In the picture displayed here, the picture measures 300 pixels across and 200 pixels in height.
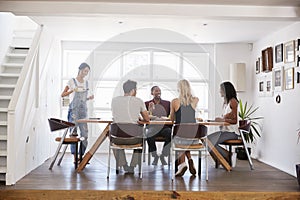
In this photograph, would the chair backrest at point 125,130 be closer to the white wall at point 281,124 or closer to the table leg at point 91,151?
the table leg at point 91,151

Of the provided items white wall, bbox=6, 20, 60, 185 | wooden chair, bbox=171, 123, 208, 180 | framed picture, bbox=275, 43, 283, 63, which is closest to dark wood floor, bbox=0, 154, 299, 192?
white wall, bbox=6, 20, 60, 185

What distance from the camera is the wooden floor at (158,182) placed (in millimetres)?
4473

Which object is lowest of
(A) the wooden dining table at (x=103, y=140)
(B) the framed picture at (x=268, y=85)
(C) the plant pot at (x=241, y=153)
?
(C) the plant pot at (x=241, y=153)

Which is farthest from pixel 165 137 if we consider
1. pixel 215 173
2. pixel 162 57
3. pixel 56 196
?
pixel 162 57

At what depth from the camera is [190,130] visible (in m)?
5.06

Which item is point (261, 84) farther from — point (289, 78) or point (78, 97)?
point (78, 97)

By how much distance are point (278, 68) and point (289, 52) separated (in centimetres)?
50

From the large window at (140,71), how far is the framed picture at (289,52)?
240 centimetres

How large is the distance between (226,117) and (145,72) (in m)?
2.94

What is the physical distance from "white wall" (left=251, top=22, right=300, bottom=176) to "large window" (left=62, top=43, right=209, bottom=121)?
1311 mm

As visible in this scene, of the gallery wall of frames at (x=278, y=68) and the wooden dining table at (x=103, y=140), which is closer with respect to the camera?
the wooden dining table at (x=103, y=140)

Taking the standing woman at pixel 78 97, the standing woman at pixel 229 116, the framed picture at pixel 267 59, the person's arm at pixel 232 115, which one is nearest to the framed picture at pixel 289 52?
the framed picture at pixel 267 59

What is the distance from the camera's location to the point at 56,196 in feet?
14.4

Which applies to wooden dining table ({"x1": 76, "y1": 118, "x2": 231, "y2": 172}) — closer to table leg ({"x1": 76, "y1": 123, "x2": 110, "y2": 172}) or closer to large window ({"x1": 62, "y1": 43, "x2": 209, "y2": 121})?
table leg ({"x1": 76, "y1": 123, "x2": 110, "y2": 172})
